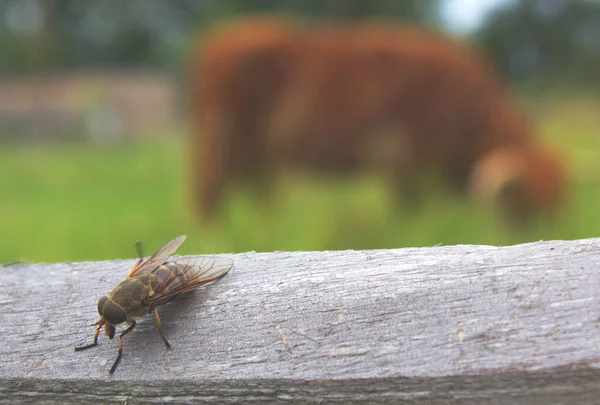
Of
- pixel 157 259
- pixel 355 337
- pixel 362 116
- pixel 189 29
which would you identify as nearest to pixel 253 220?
pixel 362 116

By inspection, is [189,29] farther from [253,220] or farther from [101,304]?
[101,304]

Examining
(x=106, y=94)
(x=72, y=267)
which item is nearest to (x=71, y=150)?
(x=106, y=94)

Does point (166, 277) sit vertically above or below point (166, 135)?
above

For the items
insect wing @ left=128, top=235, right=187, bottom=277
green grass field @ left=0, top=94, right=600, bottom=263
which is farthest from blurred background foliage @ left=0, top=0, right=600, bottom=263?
insect wing @ left=128, top=235, right=187, bottom=277

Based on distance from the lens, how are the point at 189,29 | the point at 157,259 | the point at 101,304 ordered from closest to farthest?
the point at 101,304
the point at 157,259
the point at 189,29

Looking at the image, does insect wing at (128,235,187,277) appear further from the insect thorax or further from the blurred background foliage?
the blurred background foliage

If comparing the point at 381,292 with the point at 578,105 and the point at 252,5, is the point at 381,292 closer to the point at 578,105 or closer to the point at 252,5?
the point at 578,105
